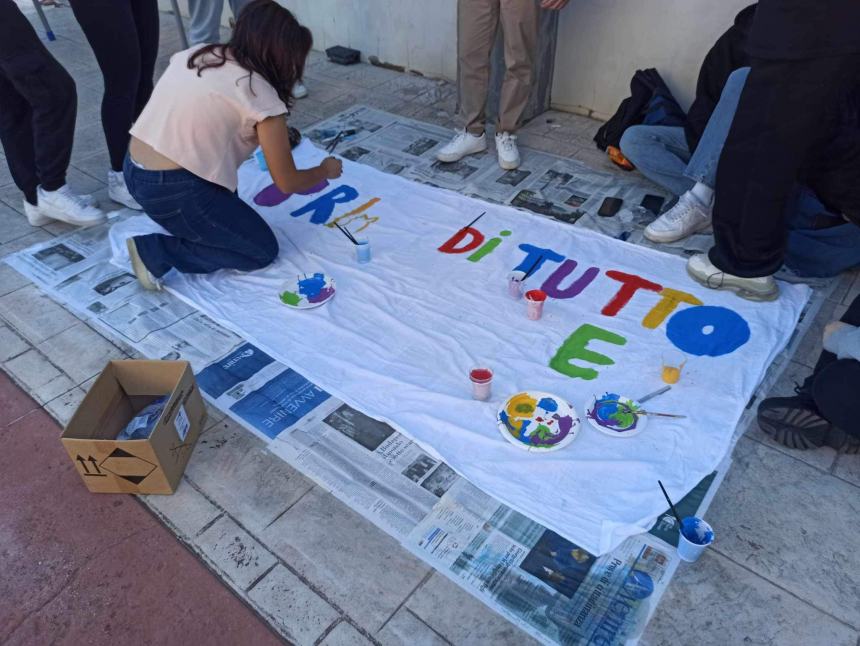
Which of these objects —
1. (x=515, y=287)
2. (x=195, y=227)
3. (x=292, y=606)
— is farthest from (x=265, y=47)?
(x=292, y=606)

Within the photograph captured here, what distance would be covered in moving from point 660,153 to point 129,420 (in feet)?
8.02

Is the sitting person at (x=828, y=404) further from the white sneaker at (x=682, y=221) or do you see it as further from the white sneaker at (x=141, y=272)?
the white sneaker at (x=141, y=272)

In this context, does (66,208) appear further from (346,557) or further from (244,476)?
(346,557)

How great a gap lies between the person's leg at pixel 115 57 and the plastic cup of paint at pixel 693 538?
2779mm

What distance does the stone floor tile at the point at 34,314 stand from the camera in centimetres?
223

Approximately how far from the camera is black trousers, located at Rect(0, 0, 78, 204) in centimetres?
227

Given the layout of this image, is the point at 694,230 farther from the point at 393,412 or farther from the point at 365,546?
the point at 365,546

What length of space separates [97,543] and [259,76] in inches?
58.2

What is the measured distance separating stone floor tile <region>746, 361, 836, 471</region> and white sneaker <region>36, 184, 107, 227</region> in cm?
278

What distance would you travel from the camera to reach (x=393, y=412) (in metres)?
1.87

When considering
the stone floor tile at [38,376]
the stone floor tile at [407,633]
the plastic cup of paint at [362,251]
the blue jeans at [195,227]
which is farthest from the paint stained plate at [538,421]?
the stone floor tile at [38,376]

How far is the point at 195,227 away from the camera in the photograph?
88.8 inches

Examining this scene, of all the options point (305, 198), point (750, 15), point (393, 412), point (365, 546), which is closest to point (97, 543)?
point (365, 546)

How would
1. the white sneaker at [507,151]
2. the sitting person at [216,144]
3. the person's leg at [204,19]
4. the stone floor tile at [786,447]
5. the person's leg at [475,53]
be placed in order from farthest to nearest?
the person's leg at [204,19] < the white sneaker at [507,151] < the person's leg at [475,53] < the sitting person at [216,144] < the stone floor tile at [786,447]
